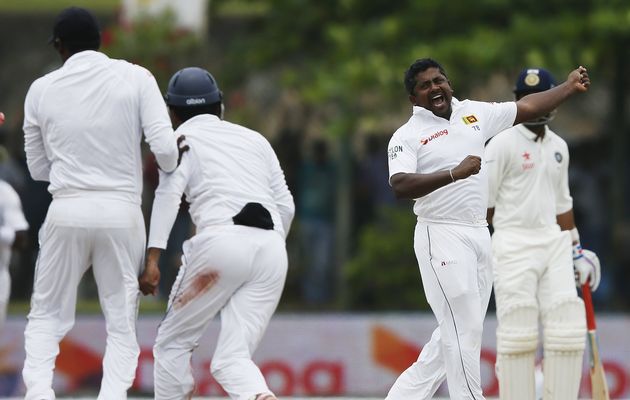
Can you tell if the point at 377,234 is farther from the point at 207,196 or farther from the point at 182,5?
the point at 207,196

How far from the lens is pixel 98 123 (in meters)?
7.93

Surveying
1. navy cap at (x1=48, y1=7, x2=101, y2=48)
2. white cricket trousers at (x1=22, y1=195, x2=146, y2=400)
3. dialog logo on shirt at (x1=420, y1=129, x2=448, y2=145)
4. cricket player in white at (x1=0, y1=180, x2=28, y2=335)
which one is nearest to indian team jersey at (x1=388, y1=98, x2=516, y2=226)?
dialog logo on shirt at (x1=420, y1=129, x2=448, y2=145)

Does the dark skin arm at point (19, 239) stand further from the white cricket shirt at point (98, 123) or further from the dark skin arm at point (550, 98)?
the dark skin arm at point (550, 98)

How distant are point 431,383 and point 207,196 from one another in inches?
59.2

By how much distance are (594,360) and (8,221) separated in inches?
159

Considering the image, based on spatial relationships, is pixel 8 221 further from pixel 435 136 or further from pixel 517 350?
pixel 435 136

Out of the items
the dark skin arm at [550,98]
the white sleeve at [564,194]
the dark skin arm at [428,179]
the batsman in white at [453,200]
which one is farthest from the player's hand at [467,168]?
the white sleeve at [564,194]

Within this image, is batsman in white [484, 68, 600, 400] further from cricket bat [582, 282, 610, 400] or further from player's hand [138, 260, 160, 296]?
player's hand [138, 260, 160, 296]

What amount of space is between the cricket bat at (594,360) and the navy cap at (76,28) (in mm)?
3350

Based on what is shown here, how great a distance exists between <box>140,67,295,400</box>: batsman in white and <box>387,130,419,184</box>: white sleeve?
714mm

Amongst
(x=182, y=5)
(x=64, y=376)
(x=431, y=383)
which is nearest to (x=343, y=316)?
(x=64, y=376)

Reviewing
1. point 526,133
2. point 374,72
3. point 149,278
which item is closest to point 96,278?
point 149,278

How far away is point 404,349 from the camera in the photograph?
13.3 meters

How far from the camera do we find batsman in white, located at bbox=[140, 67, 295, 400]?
8.01 meters
